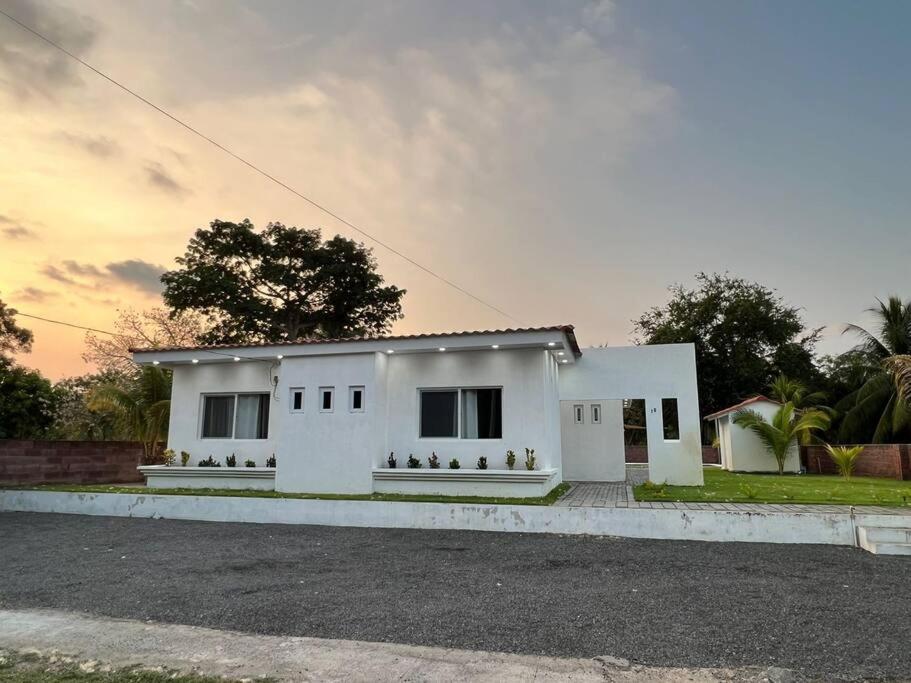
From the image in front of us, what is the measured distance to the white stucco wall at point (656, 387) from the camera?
43.0ft

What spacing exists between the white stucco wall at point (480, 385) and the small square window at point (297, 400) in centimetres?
187

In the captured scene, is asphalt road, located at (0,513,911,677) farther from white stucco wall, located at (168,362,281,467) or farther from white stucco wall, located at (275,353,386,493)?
white stucco wall, located at (168,362,281,467)

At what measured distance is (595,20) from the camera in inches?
450

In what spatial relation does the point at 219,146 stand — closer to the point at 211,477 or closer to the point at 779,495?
the point at 211,477

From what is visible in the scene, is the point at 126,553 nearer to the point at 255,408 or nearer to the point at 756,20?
the point at 255,408

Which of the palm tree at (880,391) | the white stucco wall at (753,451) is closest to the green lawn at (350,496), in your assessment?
the white stucco wall at (753,451)

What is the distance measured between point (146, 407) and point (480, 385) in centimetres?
1088

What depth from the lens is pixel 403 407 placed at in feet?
39.6

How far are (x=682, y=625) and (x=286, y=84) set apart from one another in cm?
1122

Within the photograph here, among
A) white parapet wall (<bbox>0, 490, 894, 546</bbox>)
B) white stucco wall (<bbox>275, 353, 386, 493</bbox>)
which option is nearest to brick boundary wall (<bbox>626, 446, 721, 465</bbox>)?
white stucco wall (<bbox>275, 353, 386, 493</bbox>)

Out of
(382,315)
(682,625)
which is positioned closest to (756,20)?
(682,625)

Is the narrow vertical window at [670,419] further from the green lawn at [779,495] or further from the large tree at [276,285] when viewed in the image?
the green lawn at [779,495]

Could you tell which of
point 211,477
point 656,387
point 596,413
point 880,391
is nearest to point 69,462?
point 211,477

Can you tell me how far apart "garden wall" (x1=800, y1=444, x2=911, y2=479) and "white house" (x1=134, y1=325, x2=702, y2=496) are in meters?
6.89
